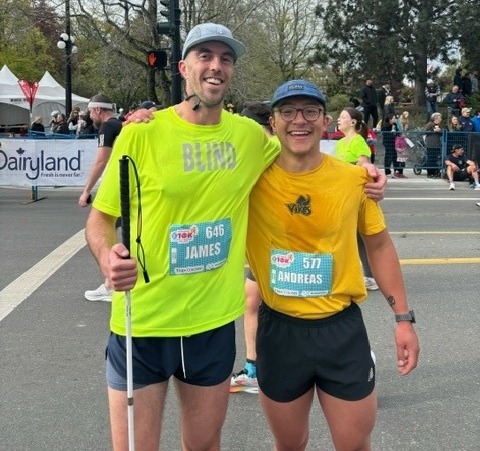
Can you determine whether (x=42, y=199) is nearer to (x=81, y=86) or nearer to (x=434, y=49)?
(x=434, y=49)

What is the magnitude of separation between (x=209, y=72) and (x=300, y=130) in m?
0.43

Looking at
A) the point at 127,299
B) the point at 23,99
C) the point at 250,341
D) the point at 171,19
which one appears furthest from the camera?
the point at 23,99

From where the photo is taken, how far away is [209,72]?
104 inches

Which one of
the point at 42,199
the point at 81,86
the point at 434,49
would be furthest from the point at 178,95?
the point at 81,86

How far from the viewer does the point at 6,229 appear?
1068 centimetres

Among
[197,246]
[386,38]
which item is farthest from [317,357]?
[386,38]

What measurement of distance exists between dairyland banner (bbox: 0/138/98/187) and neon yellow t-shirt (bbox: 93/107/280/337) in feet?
40.7

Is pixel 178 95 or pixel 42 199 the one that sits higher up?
pixel 178 95

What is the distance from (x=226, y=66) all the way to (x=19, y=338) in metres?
3.68

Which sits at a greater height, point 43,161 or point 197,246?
point 43,161

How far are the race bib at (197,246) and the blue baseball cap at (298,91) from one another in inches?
21.7

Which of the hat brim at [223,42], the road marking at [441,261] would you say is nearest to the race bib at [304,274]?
the hat brim at [223,42]

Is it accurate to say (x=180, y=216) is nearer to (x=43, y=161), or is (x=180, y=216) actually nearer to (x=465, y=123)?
(x=43, y=161)

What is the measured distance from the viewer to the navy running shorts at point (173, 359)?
8.53ft
